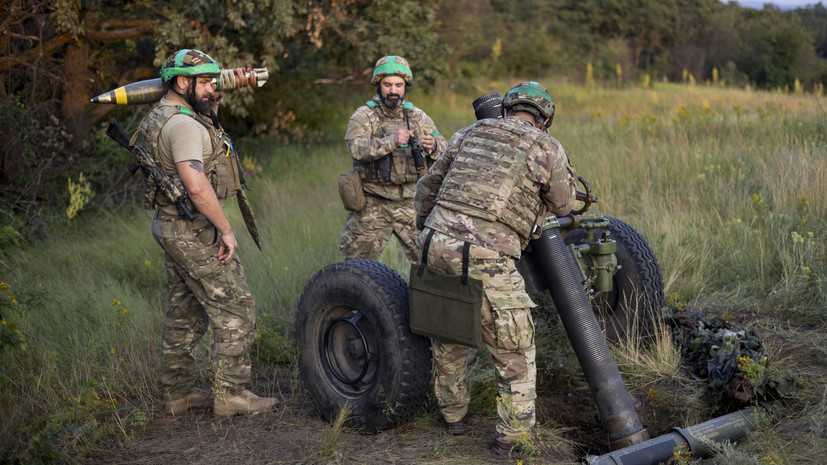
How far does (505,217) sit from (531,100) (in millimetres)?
624

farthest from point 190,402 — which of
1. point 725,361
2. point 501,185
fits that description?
point 725,361

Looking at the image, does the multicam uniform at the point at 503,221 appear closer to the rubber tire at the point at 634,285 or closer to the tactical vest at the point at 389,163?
the rubber tire at the point at 634,285

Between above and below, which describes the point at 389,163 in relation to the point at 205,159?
below

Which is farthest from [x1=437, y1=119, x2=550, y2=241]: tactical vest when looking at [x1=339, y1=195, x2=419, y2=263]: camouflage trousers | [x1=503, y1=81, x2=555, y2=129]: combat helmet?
[x1=339, y1=195, x2=419, y2=263]: camouflage trousers

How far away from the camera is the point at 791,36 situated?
23.1 metres

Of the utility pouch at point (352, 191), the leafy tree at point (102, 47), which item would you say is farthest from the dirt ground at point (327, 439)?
the leafy tree at point (102, 47)

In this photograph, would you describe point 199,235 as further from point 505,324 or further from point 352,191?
point 505,324

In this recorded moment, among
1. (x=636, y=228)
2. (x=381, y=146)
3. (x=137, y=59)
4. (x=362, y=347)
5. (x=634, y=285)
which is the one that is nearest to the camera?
(x=362, y=347)

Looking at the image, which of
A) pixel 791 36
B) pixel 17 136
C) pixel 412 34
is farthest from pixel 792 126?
pixel 791 36

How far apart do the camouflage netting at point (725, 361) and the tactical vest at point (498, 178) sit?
149cm

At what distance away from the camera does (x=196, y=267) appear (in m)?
4.22

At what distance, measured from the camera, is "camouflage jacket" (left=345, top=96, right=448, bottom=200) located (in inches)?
218

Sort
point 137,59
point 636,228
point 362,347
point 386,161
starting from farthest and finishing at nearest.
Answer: point 137,59, point 636,228, point 386,161, point 362,347

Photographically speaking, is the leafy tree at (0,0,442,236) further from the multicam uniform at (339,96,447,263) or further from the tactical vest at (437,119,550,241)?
the tactical vest at (437,119,550,241)
